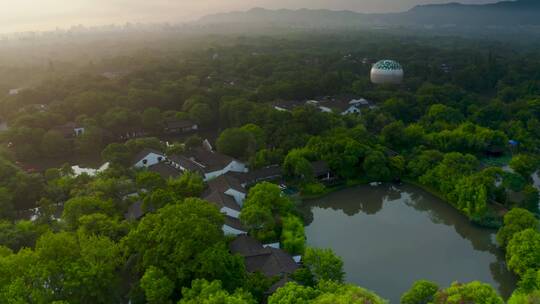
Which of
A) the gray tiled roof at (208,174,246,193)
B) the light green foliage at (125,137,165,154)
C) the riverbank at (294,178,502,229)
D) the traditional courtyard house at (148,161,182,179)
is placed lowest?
the riverbank at (294,178,502,229)

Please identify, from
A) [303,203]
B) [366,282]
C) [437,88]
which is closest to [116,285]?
[366,282]

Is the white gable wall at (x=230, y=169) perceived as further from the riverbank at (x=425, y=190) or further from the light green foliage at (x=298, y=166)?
the riverbank at (x=425, y=190)

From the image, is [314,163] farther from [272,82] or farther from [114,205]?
[272,82]

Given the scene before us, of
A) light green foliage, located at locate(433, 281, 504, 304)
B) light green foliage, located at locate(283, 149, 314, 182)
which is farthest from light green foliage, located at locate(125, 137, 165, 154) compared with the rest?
light green foliage, located at locate(433, 281, 504, 304)

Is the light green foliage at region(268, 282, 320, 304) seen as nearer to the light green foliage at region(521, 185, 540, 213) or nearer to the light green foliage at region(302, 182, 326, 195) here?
the light green foliage at region(302, 182, 326, 195)

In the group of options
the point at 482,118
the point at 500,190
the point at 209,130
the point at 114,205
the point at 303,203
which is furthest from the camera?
the point at 209,130

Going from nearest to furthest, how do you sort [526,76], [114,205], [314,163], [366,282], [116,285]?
1. [116,285]
2. [366,282]
3. [114,205]
4. [314,163]
5. [526,76]
